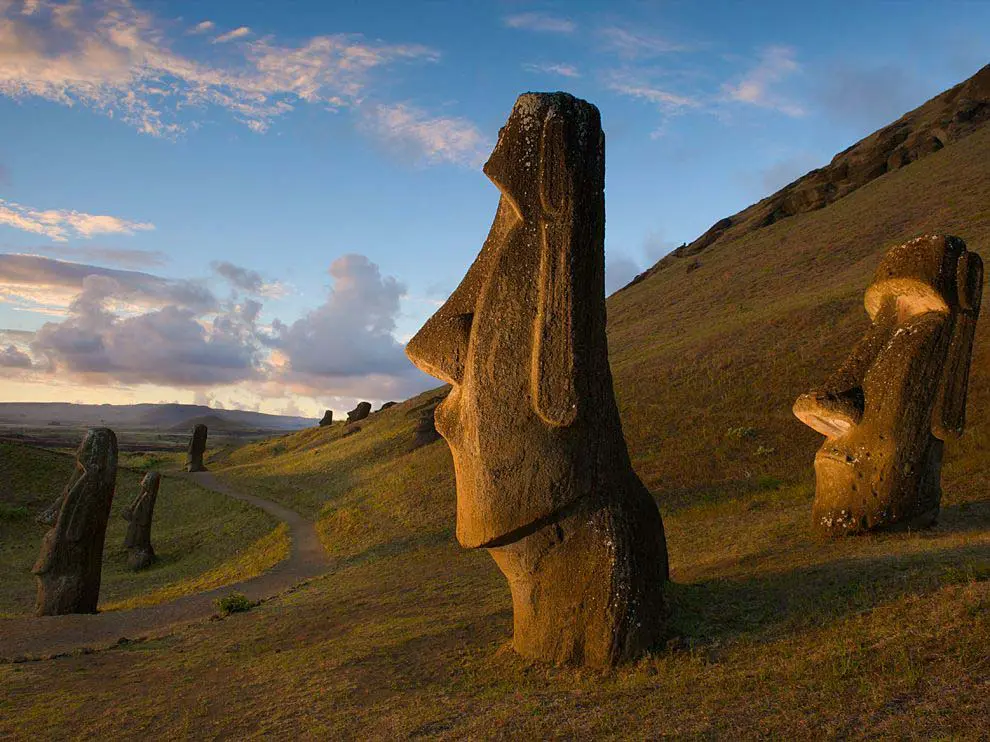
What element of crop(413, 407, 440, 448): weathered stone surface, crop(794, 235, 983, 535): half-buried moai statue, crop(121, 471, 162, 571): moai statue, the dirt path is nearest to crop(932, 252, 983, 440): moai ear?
crop(794, 235, 983, 535): half-buried moai statue

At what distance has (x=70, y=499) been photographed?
651 inches

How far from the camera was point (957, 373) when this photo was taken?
10977 millimetres

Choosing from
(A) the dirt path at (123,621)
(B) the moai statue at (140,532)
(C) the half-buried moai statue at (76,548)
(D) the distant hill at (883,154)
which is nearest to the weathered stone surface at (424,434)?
(B) the moai statue at (140,532)

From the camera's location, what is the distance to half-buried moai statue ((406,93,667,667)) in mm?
6992

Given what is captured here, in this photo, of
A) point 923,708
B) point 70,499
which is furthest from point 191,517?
point 923,708

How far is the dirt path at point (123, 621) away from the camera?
13.5 m

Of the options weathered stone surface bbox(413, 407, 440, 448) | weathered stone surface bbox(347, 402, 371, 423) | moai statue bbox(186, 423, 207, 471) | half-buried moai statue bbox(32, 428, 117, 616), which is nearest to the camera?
half-buried moai statue bbox(32, 428, 117, 616)

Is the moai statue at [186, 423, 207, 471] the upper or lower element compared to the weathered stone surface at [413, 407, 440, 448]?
lower

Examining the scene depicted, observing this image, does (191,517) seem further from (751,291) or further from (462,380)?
(751,291)

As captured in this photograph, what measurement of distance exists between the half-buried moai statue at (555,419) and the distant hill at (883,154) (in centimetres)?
6378

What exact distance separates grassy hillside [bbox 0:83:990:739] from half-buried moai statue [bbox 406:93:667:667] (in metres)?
0.64

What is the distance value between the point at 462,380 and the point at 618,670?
10.8 feet

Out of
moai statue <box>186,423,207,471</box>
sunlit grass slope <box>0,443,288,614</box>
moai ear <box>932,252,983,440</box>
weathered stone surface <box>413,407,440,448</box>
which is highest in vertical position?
moai ear <box>932,252,983,440</box>

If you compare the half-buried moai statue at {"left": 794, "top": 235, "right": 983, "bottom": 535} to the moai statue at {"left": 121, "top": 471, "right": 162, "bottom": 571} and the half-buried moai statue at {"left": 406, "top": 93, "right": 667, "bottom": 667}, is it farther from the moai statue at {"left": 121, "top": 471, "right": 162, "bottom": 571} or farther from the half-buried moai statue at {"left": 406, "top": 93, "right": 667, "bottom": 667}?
the moai statue at {"left": 121, "top": 471, "right": 162, "bottom": 571}
